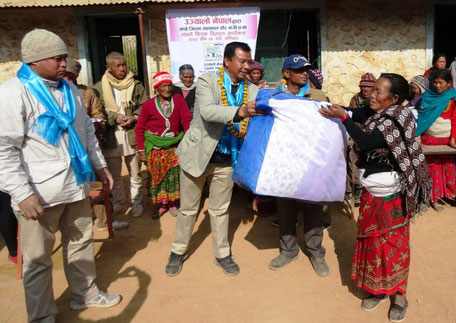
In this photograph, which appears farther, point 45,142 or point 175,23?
point 175,23

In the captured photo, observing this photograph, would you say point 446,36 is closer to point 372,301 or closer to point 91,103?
point 372,301

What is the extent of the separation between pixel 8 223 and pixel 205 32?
169 inches

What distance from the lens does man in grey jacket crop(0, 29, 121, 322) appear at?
6.91 ft

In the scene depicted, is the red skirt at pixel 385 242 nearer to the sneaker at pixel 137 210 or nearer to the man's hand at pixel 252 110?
the man's hand at pixel 252 110

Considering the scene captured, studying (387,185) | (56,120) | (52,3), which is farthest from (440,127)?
(52,3)

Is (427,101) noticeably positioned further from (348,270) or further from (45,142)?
(45,142)

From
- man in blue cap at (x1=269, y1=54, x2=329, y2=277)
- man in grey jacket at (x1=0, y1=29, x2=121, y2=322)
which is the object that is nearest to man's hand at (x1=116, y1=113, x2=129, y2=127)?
man in grey jacket at (x1=0, y1=29, x2=121, y2=322)

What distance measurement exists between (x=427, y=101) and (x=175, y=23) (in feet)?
13.3

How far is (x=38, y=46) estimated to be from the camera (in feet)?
7.09

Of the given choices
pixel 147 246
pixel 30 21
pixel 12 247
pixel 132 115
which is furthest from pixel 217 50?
pixel 12 247

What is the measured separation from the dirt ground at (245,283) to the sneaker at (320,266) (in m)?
0.05

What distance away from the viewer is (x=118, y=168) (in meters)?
4.48

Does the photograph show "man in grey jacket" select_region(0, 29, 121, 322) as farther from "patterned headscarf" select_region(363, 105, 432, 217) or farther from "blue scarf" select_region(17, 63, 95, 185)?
"patterned headscarf" select_region(363, 105, 432, 217)

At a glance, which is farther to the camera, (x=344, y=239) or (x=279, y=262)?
(x=344, y=239)
